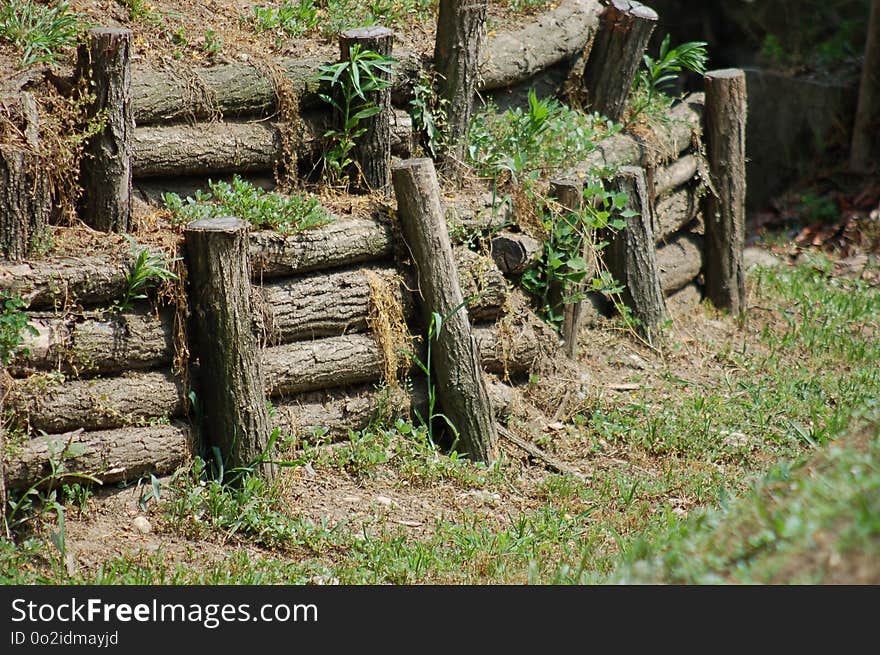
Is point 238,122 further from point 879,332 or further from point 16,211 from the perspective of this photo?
point 879,332

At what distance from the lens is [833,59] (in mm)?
10094

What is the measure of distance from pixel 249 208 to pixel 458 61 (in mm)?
1562

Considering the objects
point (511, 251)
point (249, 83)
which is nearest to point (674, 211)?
point (511, 251)

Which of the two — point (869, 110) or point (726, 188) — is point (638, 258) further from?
point (869, 110)

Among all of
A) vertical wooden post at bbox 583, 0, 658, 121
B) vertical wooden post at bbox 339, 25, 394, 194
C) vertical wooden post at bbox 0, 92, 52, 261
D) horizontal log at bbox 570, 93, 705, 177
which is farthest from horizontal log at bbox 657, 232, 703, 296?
vertical wooden post at bbox 0, 92, 52, 261

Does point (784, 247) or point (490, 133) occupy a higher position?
point (490, 133)

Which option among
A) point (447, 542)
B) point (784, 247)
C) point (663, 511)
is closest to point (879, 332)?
point (784, 247)

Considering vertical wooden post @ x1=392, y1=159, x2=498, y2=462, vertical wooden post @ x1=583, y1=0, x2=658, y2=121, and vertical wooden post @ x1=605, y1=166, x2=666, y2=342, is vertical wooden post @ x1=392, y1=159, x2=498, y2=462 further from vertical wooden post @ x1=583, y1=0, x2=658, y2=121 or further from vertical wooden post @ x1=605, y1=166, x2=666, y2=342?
vertical wooden post @ x1=583, y1=0, x2=658, y2=121

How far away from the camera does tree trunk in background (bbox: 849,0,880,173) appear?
29.8 feet

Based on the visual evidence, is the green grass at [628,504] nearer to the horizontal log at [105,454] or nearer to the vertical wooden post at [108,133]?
the horizontal log at [105,454]

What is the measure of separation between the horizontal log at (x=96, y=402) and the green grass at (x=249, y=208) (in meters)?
0.82

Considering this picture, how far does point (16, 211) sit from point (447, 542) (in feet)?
7.50
